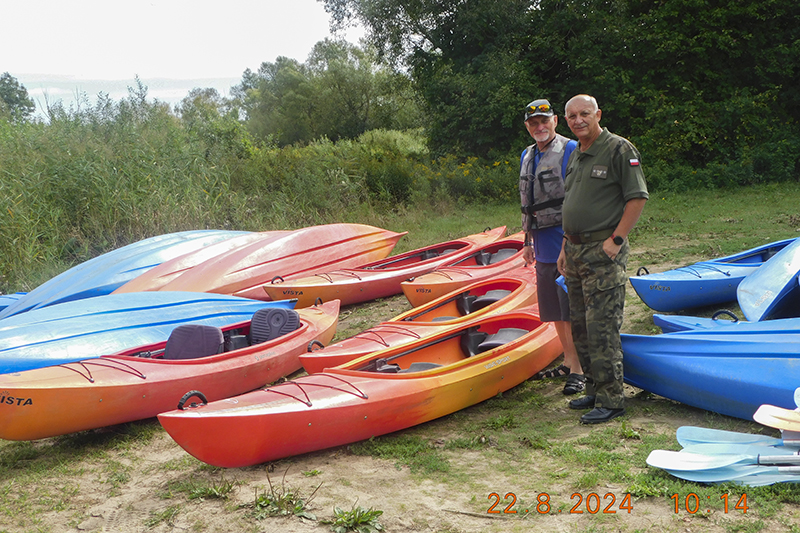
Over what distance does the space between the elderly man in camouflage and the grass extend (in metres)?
0.32

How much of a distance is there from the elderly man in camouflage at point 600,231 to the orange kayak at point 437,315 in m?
1.49

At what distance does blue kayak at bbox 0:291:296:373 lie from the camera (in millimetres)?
4730

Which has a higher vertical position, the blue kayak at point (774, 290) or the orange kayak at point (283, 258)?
the orange kayak at point (283, 258)

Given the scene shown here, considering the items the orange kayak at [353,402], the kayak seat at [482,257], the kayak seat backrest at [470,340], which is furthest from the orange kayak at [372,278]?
the orange kayak at [353,402]

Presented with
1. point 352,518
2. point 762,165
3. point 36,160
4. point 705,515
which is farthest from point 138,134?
point 762,165

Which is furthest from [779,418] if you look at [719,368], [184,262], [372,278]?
[184,262]

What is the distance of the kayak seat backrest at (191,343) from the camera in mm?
4785

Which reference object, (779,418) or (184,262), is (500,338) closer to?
(779,418)

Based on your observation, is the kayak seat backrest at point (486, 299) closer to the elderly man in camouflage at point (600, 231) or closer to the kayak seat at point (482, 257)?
the kayak seat at point (482, 257)

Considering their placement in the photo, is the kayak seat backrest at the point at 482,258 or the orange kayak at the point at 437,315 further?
the kayak seat backrest at the point at 482,258

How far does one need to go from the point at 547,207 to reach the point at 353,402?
1.75 meters

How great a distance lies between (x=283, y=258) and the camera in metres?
7.84

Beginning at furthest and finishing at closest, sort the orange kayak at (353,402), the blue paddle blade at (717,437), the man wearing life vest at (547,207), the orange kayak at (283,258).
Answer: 1. the orange kayak at (283,258)
2. the man wearing life vest at (547,207)
3. the orange kayak at (353,402)
4. the blue paddle blade at (717,437)

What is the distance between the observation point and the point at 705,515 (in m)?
2.60
